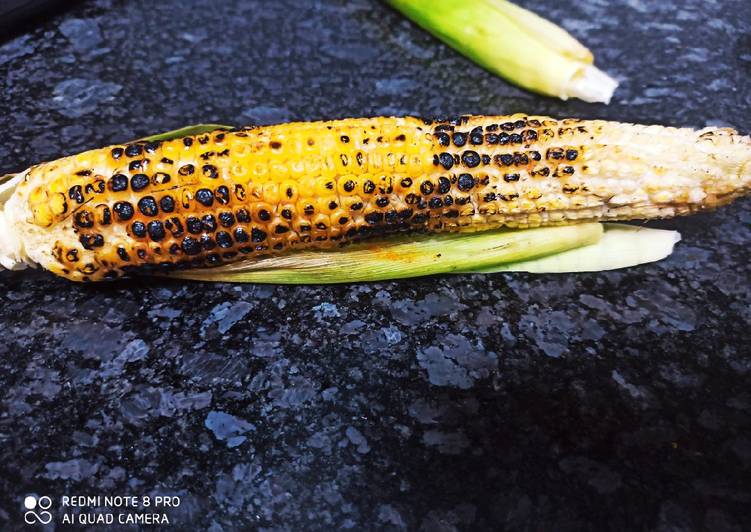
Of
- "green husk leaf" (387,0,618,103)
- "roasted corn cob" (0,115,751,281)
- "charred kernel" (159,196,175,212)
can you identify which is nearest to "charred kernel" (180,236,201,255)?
"roasted corn cob" (0,115,751,281)

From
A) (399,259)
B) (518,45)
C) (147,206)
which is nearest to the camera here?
(147,206)

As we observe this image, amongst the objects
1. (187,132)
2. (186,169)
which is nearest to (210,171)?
(186,169)

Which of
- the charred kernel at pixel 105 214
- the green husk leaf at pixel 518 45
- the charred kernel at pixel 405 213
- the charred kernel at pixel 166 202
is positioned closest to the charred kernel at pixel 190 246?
the charred kernel at pixel 166 202

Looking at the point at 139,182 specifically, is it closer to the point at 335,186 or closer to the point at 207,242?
the point at 207,242

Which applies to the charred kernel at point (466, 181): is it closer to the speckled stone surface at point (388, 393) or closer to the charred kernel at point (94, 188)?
the speckled stone surface at point (388, 393)

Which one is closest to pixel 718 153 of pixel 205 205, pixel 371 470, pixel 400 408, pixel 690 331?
pixel 690 331

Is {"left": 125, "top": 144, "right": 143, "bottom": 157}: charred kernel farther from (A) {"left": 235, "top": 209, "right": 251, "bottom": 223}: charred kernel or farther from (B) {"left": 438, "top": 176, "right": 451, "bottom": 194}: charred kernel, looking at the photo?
(B) {"left": 438, "top": 176, "right": 451, "bottom": 194}: charred kernel
